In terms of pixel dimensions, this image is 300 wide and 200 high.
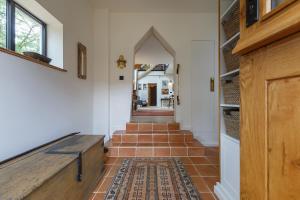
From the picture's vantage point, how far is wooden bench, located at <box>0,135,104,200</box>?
104cm

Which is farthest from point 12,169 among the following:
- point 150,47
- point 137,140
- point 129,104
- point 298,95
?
point 150,47

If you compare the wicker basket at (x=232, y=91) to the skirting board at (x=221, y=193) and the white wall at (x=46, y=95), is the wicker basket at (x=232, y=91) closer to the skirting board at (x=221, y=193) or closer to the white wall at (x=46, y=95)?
the skirting board at (x=221, y=193)

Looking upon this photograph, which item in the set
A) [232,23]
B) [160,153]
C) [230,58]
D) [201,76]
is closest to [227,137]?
[230,58]

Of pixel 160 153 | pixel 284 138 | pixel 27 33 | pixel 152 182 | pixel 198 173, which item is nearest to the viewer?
pixel 284 138

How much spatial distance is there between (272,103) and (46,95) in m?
2.17

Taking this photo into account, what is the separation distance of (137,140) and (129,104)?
0.86 metres

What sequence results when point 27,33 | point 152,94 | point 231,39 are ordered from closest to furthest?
point 231,39 → point 27,33 → point 152,94

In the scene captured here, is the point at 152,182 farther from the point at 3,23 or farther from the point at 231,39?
the point at 3,23

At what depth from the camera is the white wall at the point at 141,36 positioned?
4.05m

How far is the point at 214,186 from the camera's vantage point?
6.81 ft

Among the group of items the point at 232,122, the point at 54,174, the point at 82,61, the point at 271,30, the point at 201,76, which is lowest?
the point at 54,174

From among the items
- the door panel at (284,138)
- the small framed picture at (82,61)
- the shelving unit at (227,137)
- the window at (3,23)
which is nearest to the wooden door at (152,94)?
the small framed picture at (82,61)

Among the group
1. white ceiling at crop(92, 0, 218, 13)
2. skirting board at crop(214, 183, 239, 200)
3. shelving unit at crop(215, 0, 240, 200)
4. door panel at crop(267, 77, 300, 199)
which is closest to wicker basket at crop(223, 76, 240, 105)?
shelving unit at crop(215, 0, 240, 200)

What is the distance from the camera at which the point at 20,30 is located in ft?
6.45
